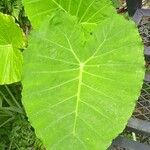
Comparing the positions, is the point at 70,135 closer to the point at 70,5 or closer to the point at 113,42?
the point at 113,42

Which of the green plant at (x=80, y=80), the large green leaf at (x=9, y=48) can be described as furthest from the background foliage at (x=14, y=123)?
the green plant at (x=80, y=80)

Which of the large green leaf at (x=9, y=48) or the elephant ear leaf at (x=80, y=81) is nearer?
the elephant ear leaf at (x=80, y=81)

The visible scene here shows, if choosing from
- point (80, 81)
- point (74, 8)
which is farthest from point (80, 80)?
point (74, 8)

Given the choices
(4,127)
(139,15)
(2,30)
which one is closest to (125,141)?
(139,15)

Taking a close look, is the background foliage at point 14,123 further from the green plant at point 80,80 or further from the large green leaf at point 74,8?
the green plant at point 80,80

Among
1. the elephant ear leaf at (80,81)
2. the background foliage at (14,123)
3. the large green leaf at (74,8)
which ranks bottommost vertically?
the background foliage at (14,123)

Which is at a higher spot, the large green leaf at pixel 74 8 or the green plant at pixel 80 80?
the large green leaf at pixel 74 8

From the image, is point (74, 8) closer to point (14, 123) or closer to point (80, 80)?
point (80, 80)
